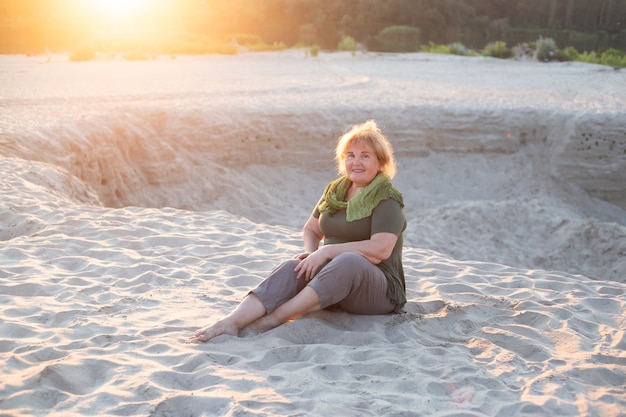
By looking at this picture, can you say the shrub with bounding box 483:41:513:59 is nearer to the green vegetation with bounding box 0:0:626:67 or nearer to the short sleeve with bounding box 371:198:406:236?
the green vegetation with bounding box 0:0:626:67

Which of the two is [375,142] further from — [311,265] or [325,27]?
[325,27]

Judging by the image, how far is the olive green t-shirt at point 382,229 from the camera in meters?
3.90

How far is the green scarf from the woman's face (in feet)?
0.16

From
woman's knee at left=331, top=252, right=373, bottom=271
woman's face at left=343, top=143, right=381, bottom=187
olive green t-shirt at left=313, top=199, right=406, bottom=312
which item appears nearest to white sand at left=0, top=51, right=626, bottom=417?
olive green t-shirt at left=313, top=199, right=406, bottom=312

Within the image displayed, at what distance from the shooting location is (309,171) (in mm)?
12109

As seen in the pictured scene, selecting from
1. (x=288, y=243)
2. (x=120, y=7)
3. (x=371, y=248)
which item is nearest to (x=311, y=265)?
(x=371, y=248)

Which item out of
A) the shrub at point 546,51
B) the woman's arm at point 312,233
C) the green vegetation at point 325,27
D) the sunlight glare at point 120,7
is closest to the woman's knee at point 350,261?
the woman's arm at point 312,233

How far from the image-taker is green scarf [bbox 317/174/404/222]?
3918 millimetres

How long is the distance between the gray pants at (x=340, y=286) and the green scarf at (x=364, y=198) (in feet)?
1.00

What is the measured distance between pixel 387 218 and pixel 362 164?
372mm

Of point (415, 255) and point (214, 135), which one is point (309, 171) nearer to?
Result: point (214, 135)

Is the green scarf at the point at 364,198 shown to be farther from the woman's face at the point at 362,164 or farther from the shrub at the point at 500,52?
the shrub at the point at 500,52

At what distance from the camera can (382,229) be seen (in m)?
3.88

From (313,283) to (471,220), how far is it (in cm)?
610
